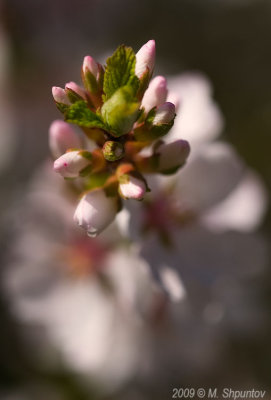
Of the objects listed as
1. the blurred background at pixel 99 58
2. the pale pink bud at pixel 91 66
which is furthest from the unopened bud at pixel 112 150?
the blurred background at pixel 99 58

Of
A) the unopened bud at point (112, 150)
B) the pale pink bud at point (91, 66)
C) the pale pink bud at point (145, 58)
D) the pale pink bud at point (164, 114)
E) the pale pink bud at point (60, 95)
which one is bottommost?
the unopened bud at point (112, 150)

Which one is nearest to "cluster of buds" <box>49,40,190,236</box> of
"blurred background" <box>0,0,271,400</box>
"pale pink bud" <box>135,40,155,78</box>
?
"pale pink bud" <box>135,40,155,78</box>

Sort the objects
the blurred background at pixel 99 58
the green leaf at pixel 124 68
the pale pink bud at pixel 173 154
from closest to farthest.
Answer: the green leaf at pixel 124 68, the pale pink bud at pixel 173 154, the blurred background at pixel 99 58

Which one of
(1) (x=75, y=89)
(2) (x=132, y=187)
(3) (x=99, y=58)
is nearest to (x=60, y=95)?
(1) (x=75, y=89)

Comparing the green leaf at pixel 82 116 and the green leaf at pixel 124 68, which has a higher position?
the green leaf at pixel 124 68

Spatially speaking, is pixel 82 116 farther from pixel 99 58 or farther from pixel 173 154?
pixel 99 58

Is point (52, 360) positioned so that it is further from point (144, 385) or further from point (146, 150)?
point (146, 150)

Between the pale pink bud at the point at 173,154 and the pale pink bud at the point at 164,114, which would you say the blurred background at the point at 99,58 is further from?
the pale pink bud at the point at 164,114
